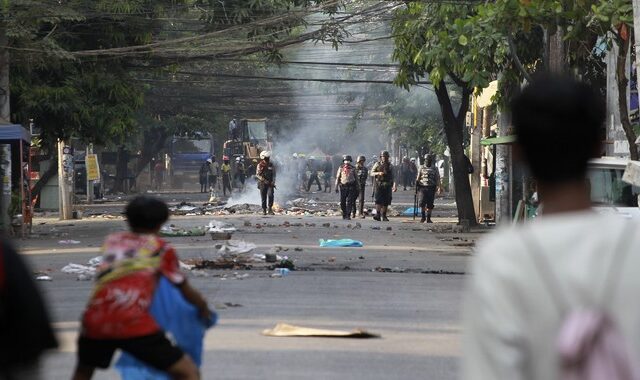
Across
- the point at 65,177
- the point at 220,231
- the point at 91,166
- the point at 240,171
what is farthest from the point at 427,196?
the point at 240,171

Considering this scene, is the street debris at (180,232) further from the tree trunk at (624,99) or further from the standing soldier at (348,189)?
the tree trunk at (624,99)

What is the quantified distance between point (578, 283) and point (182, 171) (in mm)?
84112

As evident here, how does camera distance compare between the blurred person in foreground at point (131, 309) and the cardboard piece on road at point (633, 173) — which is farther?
the cardboard piece on road at point (633, 173)

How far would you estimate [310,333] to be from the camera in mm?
12102

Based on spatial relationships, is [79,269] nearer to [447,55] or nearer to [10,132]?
[10,132]

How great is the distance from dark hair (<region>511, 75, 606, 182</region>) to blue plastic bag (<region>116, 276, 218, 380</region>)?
12.1 feet

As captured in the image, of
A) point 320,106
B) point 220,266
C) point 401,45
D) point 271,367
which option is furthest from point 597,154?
point 320,106

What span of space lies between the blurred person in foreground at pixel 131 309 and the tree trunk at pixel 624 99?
46.4ft

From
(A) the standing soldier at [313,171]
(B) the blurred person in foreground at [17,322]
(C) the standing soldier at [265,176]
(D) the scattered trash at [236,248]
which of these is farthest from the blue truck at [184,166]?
(B) the blurred person in foreground at [17,322]

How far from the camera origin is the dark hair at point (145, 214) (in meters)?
7.07

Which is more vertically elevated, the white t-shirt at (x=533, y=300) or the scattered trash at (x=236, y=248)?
the white t-shirt at (x=533, y=300)

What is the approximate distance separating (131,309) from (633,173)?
11.7 meters

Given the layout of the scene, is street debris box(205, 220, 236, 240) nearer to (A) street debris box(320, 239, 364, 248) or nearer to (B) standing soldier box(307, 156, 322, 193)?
(A) street debris box(320, 239, 364, 248)

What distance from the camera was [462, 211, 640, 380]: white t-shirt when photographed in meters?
3.25
